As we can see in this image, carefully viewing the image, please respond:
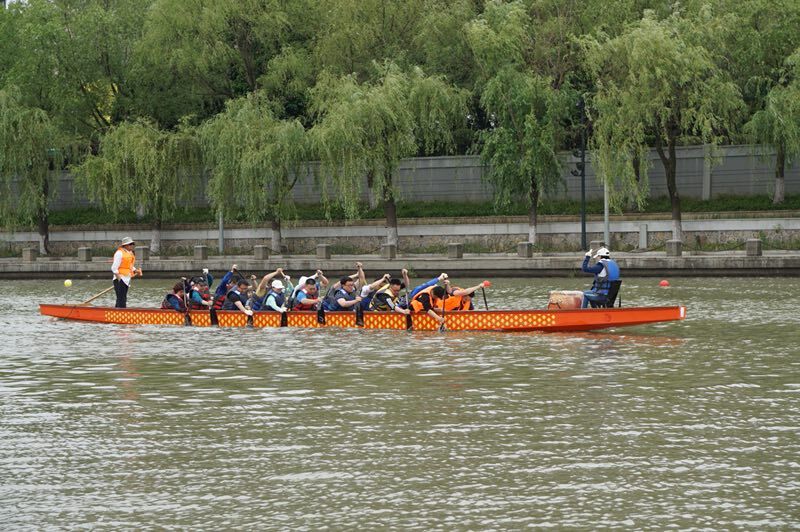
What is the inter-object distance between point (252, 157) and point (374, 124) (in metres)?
4.86

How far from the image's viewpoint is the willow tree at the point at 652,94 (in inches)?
1737

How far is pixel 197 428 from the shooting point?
1620cm

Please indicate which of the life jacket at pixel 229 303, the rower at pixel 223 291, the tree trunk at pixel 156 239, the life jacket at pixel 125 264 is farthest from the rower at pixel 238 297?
the tree trunk at pixel 156 239

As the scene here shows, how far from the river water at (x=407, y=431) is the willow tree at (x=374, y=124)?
2131cm

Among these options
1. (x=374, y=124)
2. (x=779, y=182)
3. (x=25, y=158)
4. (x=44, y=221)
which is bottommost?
(x=44, y=221)

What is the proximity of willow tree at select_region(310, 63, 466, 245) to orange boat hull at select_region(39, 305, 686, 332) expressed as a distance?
18.5 m

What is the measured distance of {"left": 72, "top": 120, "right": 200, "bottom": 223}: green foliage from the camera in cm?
5034

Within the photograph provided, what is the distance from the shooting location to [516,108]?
159ft

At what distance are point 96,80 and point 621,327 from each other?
3590 centimetres

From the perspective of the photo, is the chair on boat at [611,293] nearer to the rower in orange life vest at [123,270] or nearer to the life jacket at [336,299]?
the life jacket at [336,299]

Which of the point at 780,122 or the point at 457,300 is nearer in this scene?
the point at 457,300

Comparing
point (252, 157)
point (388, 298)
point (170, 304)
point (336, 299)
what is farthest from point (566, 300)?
point (252, 157)

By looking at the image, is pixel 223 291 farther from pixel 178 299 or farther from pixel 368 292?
pixel 368 292

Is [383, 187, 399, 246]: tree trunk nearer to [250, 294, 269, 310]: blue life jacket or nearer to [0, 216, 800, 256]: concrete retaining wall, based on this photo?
[0, 216, 800, 256]: concrete retaining wall
